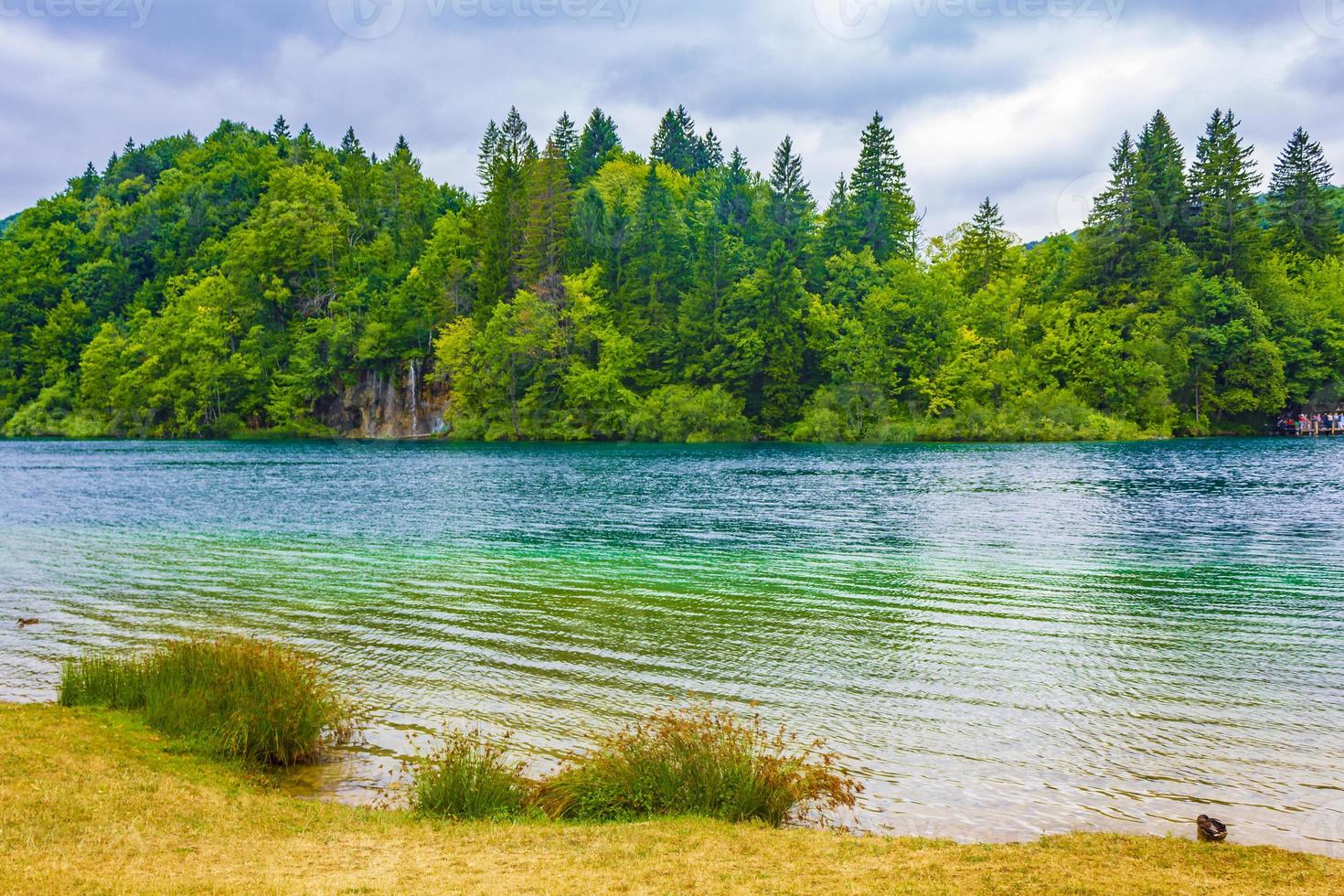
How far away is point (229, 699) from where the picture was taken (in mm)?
10156

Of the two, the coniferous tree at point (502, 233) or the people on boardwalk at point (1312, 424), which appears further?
the coniferous tree at point (502, 233)

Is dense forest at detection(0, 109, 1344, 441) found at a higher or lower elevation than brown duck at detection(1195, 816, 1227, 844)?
higher

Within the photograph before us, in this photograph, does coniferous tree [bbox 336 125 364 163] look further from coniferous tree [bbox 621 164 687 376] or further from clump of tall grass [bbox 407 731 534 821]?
clump of tall grass [bbox 407 731 534 821]

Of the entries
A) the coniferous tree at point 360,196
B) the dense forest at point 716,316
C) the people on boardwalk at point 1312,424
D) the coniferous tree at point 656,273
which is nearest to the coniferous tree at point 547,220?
the dense forest at point 716,316

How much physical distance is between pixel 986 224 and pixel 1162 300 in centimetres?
2559

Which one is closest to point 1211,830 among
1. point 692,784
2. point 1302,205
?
point 692,784

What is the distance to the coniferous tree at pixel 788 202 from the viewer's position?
97.7 m

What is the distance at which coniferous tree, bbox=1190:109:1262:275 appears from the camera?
92.2m

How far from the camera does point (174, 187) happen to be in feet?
484

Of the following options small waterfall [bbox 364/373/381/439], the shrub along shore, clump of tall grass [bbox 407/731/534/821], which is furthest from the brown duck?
small waterfall [bbox 364/373/381/439]

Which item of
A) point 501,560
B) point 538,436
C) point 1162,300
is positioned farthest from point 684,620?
point 1162,300

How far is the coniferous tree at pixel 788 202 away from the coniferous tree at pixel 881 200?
8.49 m

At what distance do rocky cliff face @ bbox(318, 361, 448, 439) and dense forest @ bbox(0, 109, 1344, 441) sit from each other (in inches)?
11.6

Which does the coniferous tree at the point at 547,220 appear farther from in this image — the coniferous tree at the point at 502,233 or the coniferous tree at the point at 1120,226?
the coniferous tree at the point at 1120,226
